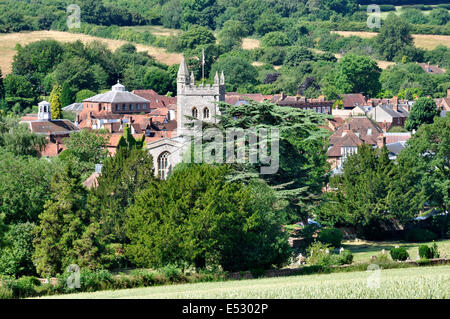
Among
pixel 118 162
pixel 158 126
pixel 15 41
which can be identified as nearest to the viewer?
pixel 118 162

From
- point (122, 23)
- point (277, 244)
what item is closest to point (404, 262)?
point (277, 244)

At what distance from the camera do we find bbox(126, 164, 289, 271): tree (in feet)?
132

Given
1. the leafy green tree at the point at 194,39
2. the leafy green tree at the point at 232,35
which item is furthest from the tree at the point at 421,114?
the leafy green tree at the point at 232,35

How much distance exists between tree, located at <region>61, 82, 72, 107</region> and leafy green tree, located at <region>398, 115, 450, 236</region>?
67.1 metres

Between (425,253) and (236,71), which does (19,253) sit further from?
(236,71)

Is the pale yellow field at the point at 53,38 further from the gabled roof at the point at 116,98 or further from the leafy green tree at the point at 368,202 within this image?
the leafy green tree at the point at 368,202

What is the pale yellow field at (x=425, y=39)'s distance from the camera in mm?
185875

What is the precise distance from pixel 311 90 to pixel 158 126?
163 ft

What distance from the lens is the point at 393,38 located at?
178125mm

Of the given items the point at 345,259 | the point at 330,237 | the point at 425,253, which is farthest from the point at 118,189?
the point at 425,253

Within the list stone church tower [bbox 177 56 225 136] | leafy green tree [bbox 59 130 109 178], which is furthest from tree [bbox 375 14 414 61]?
leafy green tree [bbox 59 130 109 178]
